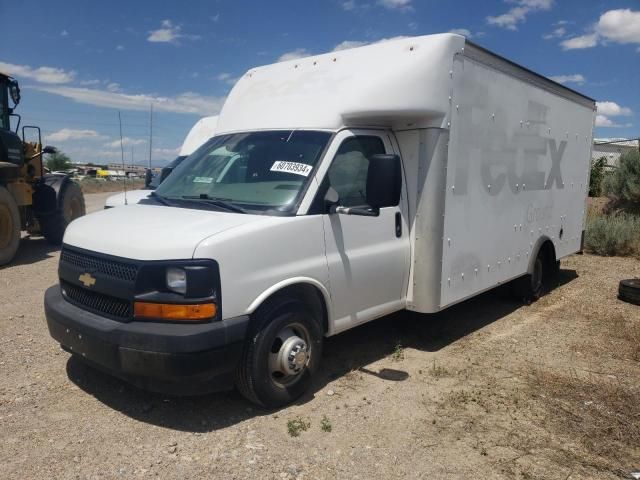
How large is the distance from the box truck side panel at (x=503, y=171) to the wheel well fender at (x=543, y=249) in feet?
0.10

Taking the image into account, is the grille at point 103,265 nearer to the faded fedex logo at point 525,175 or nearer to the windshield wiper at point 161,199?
the windshield wiper at point 161,199

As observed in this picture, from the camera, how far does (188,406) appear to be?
13.6ft

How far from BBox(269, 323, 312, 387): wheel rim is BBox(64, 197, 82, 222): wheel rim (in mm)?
8996

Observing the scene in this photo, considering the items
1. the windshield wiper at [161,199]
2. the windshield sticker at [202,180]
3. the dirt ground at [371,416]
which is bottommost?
the dirt ground at [371,416]

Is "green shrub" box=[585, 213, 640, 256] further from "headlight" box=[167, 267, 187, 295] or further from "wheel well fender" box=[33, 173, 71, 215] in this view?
"wheel well fender" box=[33, 173, 71, 215]

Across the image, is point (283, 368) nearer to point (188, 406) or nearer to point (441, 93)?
point (188, 406)

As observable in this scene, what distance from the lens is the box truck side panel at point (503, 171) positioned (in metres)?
5.27

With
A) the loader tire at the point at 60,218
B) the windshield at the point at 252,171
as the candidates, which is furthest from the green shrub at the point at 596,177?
the windshield at the point at 252,171

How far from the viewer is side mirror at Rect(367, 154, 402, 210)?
4188 mm

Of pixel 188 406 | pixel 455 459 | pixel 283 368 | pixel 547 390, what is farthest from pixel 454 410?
pixel 188 406

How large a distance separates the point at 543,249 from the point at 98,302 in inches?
233

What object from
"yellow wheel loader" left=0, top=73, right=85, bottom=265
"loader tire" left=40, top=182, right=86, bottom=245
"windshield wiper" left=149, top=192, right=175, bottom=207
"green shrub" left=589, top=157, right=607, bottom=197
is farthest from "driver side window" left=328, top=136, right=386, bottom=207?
"green shrub" left=589, top=157, right=607, bottom=197

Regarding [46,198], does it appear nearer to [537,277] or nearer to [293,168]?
[293,168]

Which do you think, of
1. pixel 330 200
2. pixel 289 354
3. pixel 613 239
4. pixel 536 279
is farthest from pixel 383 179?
pixel 613 239
